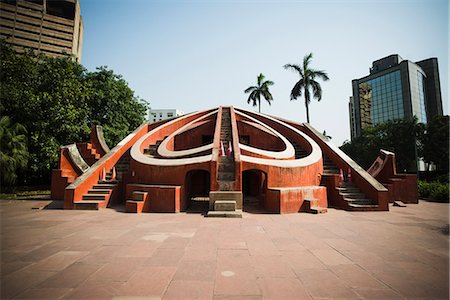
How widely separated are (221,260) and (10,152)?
1429 cm

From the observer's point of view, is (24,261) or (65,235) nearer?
(24,261)

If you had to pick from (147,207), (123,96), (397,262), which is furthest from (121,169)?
(397,262)

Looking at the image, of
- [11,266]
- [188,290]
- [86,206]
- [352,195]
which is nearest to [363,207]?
[352,195]

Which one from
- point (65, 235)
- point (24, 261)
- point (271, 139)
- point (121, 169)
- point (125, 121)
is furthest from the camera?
point (125, 121)

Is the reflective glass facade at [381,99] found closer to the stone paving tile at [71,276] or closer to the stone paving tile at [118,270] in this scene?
the stone paving tile at [118,270]

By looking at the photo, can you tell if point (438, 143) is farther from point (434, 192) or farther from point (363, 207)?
point (363, 207)

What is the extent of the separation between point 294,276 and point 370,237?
125 inches

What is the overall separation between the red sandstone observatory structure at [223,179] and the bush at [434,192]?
2548mm

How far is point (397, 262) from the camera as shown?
3842mm

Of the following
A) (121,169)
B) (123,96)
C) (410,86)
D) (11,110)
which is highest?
(410,86)

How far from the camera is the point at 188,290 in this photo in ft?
9.40

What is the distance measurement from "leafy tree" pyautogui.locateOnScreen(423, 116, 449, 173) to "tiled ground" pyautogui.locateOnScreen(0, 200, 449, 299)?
87.7 feet

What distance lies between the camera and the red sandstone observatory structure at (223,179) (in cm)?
833

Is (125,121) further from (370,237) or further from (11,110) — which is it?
(370,237)
